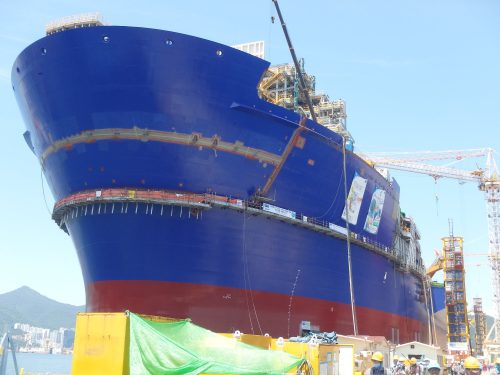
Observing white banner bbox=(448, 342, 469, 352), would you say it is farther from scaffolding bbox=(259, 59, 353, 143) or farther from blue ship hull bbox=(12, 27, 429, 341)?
blue ship hull bbox=(12, 27, 429, 341)

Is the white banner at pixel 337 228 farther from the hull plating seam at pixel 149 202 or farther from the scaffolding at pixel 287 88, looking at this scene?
the scaffolding at pixel 287 88

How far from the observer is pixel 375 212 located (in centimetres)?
3688

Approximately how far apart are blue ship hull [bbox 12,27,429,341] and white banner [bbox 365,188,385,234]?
8.60 metres

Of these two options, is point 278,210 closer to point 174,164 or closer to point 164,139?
point 174,164

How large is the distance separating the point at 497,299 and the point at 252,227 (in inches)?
2115

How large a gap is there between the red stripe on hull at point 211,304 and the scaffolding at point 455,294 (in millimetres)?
36106

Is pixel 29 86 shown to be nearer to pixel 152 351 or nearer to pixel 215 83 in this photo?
pixel 215 83

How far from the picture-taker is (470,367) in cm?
802

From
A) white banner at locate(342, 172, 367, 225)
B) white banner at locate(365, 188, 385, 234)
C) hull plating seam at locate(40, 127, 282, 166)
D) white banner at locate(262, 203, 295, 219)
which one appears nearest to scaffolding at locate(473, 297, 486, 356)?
white banner at locate(365, 188, 385, 234)

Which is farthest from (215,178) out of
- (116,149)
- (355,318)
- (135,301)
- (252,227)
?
(355,318)

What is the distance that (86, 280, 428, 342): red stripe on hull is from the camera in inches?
995

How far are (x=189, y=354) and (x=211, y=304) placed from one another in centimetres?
1686

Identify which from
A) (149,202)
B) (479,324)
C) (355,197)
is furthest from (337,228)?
(479,324)

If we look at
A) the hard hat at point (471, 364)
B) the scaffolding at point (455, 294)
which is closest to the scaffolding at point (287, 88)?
the scaffolding at point (455, 294)
